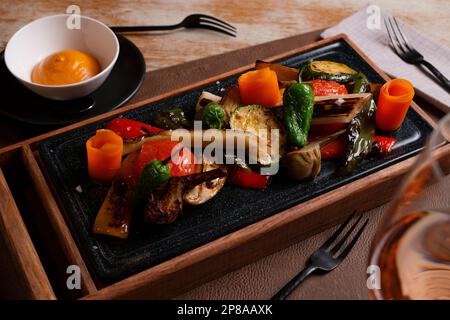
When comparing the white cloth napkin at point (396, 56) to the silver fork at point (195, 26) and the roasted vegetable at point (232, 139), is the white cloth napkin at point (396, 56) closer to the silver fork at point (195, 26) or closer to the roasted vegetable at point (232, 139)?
the silver fork at point (195, 26)

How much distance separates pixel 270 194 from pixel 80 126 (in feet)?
2.33

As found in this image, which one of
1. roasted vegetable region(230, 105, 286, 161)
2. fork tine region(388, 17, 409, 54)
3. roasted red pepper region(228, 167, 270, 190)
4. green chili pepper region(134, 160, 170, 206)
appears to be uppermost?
fork tine region(388, 17, 409, 54)

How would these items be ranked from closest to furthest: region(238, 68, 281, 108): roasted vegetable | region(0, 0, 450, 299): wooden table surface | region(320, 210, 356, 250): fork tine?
region(320, 210, 356, 250): fork tine → region(238, 68, 281, 108): roasted vegetable → region(0, 0, 450, 299): wooden table surface

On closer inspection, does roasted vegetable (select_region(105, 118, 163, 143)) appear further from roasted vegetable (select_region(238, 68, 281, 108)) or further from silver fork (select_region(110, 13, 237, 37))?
silver fork (select_region(110, 13, 237, 37))

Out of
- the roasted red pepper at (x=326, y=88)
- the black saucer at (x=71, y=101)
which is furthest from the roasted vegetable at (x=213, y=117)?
the black saucer at (x=71, y=101)

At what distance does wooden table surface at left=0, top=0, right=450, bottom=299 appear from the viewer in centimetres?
279

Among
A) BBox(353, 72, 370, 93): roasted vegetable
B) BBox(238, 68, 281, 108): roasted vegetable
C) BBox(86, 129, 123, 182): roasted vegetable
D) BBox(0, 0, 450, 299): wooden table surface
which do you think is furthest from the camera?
BBox(0, 0, 450, 299): wooden table surface

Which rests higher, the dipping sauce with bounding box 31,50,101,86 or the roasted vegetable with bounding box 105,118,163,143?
the roasted vegetable with bounding box 105,118,163,143

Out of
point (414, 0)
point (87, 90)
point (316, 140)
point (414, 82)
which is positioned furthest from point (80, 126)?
point (414, 0)

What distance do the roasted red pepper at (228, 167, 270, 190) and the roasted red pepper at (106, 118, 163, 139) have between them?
1.02 ft

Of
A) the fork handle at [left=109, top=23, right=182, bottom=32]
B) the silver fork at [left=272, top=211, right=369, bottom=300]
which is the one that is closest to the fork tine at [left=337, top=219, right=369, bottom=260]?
the silver fork at [left=272, top=211, right=369, bottom=300]

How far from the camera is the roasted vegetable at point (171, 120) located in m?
2.09

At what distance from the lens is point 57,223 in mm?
1810

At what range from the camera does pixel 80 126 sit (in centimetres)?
211
